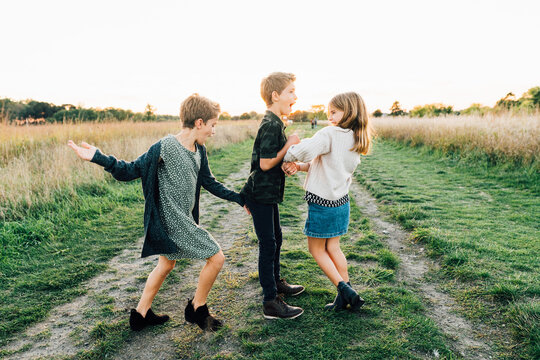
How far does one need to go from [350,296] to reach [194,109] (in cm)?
198

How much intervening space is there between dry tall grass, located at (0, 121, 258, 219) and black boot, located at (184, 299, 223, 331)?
421 centimetres

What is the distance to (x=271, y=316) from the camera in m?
2.79

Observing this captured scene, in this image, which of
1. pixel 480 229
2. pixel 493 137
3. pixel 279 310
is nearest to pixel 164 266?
pixel 279 310

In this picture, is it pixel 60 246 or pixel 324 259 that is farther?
pixel 60 246

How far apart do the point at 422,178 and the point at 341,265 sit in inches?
269

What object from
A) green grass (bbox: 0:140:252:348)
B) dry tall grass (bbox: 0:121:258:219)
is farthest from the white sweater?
dry tall grass (bbox: 0:121:258:219)

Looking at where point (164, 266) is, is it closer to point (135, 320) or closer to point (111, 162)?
point (135, 320)

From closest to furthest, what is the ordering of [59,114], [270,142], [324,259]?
[270,142], [324,259], [59,114]

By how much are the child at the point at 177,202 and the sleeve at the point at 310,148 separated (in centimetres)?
70

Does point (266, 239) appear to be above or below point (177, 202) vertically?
below

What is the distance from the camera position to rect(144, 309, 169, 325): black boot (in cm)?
273

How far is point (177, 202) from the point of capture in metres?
2.59

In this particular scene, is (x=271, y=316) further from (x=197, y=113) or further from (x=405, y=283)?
(x=197, y=113)

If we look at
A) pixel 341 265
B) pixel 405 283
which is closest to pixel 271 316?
pixel 341 265
